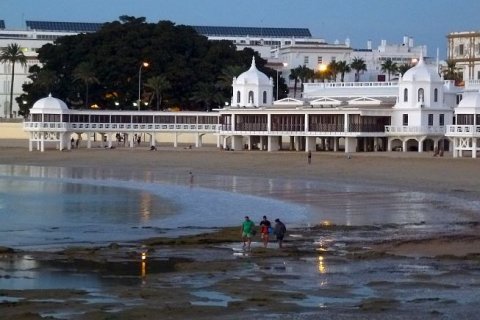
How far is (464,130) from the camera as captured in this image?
74.3 meters

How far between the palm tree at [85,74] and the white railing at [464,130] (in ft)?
128

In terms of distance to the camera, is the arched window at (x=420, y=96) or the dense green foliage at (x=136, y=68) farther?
the dense green foliage at (x=136, y=68)

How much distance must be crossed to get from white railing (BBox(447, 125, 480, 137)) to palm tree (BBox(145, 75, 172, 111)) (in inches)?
1334

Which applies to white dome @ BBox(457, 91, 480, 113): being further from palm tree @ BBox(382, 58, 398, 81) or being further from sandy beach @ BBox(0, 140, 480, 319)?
palm tree @ BBox(382, 58, 398, 81)

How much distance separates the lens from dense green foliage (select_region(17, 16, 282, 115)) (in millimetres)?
106188

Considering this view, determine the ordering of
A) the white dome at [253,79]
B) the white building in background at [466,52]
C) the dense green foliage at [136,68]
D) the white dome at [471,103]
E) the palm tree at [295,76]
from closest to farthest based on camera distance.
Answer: the white dome at [471,103] < the white dome at [253,79] < the dense green foliage at [136,68] < the white building in background at [466,52] < the palm tree at [295,76]

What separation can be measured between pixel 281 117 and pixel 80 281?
200 feet

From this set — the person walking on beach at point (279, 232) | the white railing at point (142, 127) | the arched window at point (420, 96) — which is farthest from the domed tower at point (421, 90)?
the person walking on beach at point (279, 232)

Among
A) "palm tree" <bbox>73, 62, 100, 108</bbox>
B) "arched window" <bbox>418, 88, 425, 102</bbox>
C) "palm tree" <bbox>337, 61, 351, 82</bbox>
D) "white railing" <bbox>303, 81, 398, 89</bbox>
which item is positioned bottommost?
"arched window" <bbox>418, 88, 425, 102</bbox>

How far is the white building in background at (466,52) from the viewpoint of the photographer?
4606 inches

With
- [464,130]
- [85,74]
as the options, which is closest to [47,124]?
[85,74]

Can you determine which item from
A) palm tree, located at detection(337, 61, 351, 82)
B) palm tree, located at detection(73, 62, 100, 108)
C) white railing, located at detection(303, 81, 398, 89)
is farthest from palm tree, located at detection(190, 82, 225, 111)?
palm tree, located at detection(337, 61, 351, 82)

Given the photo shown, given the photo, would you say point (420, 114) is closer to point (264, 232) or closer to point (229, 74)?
point (229, 74)

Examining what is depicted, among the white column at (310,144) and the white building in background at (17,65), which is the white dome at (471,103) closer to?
the white column at (310,144)
